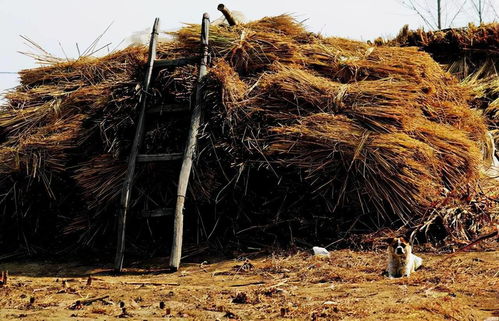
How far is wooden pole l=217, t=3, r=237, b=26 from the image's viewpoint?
262 inches

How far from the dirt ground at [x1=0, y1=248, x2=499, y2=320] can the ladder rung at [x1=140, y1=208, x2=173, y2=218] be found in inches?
17.0

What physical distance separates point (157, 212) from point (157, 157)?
1.68ft

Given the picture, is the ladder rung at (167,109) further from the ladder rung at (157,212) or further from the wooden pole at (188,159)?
the ladder rung at (157,212)

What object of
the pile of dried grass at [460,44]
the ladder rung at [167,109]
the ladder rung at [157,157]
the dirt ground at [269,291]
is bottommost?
the dirt ground at [269,291]

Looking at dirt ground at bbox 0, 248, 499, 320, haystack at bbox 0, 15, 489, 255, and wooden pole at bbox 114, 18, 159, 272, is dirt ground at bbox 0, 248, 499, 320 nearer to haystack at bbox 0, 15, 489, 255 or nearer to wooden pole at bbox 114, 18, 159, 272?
wooden pole at bbox 114, 18, 159, 272

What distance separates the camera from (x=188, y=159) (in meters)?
5.45

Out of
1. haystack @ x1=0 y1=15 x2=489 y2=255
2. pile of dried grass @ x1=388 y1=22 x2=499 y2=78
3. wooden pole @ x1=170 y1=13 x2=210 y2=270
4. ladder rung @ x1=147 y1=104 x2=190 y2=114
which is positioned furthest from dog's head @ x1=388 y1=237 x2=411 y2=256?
pile of dried grass @ x1=388 y1=22 x2=499 y2=78

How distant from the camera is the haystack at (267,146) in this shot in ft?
17.5

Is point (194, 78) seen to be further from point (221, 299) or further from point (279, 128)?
point (221, 299)

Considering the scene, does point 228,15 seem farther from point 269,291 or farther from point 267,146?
point 269,291

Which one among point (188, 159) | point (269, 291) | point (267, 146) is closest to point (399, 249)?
point (269, 291)

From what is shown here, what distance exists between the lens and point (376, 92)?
562cm

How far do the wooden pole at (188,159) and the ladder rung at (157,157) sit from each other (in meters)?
0.11

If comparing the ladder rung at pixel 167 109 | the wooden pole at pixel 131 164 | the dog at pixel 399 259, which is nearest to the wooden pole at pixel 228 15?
the wooden pole at pixel 131 164
